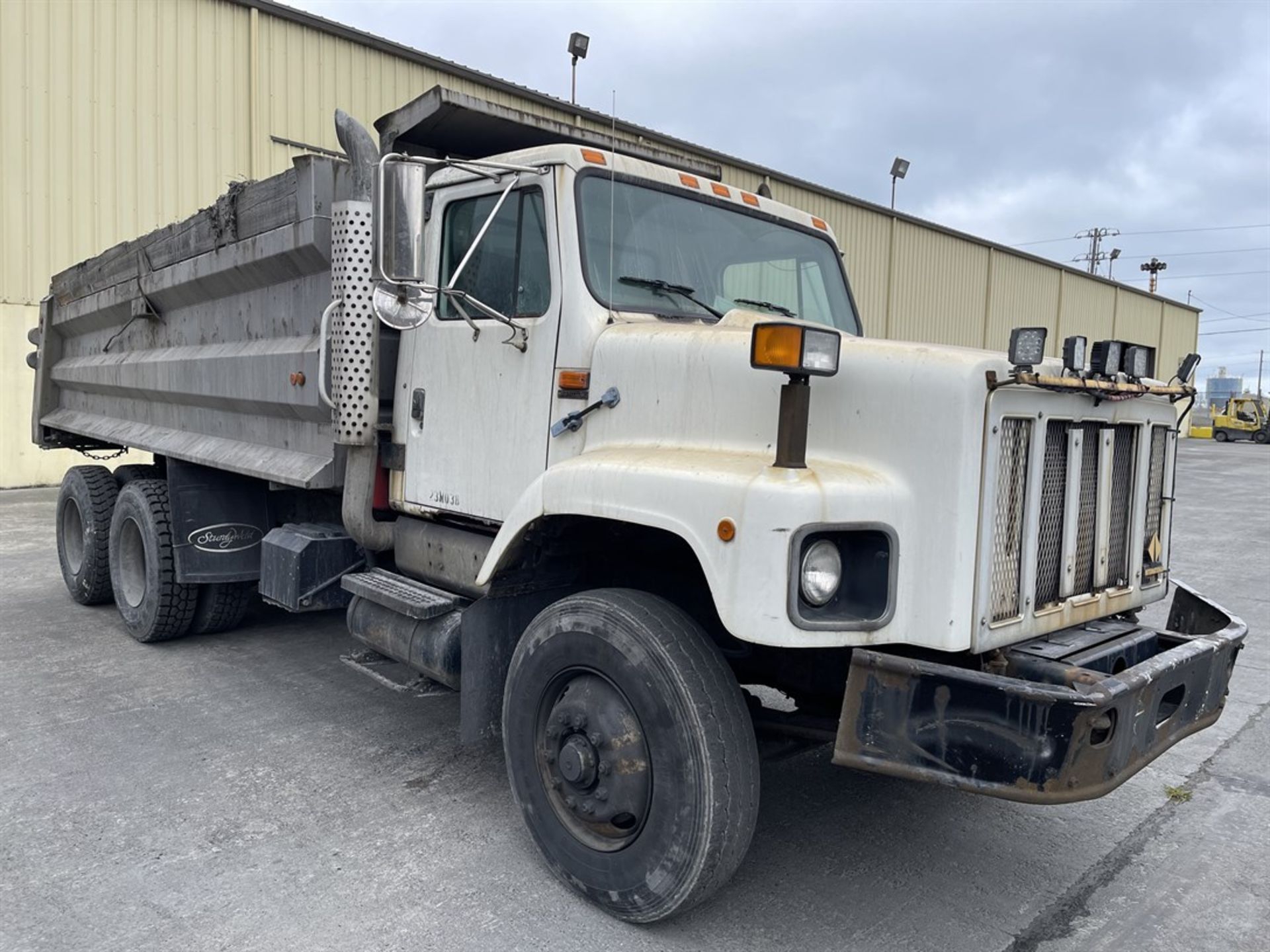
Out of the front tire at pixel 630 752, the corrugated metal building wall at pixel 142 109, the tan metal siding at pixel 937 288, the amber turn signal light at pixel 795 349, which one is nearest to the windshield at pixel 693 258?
the amber turn signal light at pixel 795 349

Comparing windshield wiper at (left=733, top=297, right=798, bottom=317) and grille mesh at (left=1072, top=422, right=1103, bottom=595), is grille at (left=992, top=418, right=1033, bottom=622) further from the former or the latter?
windshield wiper at (left=733, top=297, right=798, bottom=317)

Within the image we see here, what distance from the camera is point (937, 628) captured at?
2.59 metres

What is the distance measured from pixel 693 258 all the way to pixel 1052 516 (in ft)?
5.45

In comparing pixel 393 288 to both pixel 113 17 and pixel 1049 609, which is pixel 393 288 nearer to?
pixel 1049 609

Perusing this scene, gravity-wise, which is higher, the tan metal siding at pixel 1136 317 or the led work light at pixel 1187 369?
the tan metal siding at pixel 1136 317

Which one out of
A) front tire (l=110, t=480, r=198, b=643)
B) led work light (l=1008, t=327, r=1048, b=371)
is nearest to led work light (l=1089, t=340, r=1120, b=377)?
led work light (l=1008, t=327, r=1048, b=371)

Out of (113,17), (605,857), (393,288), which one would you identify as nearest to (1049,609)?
(605,857)

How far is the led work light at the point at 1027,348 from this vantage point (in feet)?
8.39

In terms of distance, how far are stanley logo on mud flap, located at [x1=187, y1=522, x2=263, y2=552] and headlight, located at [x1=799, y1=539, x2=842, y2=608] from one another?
4.28 metres

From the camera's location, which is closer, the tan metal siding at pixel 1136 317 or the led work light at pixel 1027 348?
the led work light at pixel 1027 348

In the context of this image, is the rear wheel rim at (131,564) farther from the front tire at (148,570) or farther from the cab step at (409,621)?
the cab step at (409,621)

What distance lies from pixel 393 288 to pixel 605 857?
1942 mm

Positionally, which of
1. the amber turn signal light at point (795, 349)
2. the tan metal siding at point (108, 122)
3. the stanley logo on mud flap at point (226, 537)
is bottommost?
the stanley logo on mud flap at point (226, 537)

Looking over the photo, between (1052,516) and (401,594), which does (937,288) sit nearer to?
(401,594)
